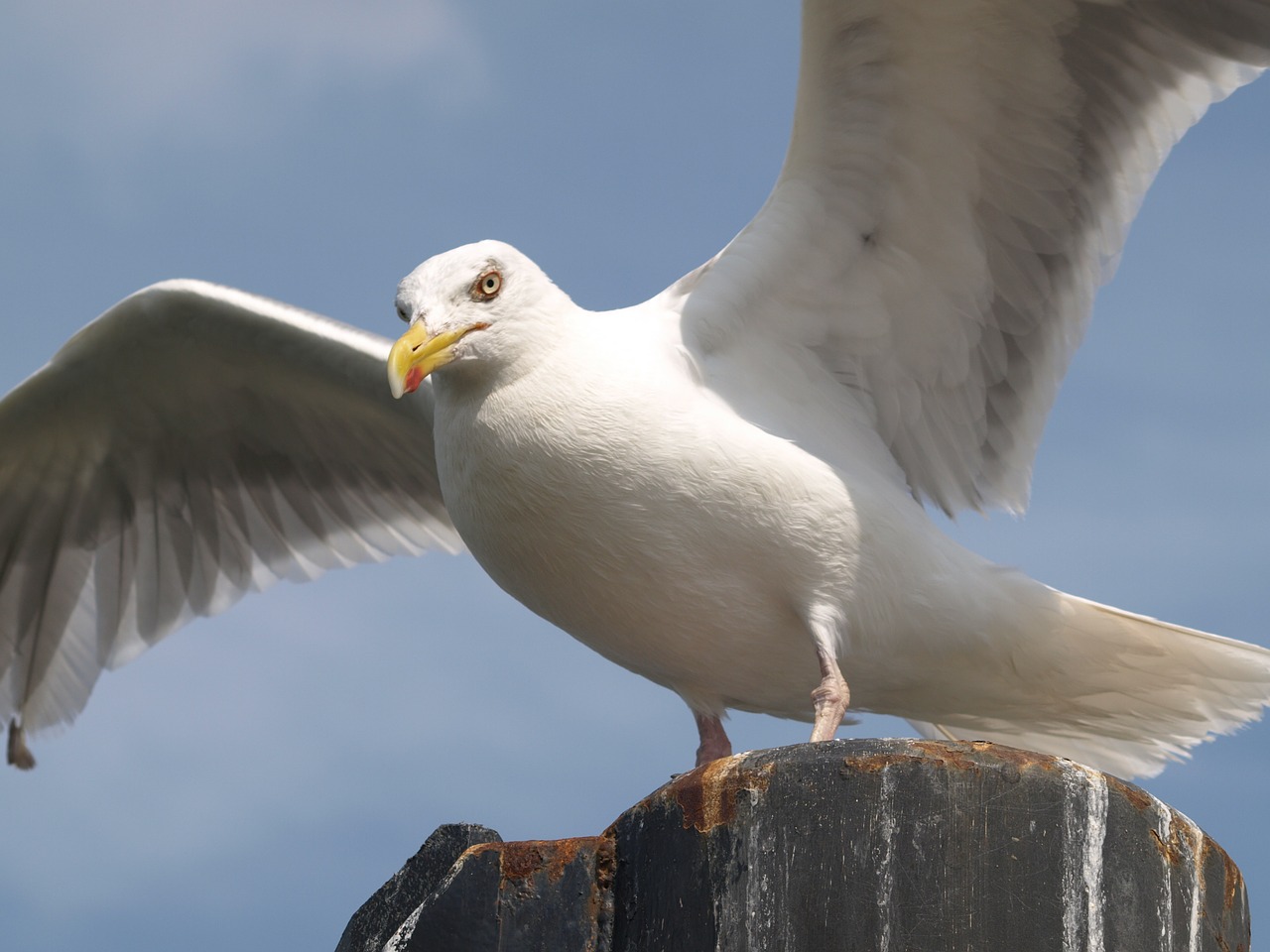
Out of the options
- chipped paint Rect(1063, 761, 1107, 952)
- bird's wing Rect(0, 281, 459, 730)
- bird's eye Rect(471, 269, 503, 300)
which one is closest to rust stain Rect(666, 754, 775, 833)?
chipped paint Rect(1063, 761, 1107, 952)

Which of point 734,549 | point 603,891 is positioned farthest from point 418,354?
point 603,891

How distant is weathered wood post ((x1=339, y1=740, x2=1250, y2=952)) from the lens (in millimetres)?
3730

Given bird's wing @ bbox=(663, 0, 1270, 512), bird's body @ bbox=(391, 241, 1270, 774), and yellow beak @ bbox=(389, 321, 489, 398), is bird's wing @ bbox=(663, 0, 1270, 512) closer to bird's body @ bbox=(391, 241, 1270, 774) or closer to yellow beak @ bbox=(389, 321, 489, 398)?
bird's body @ bbox=(391, 241, 1270, 774)

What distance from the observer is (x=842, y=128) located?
613 centimetres

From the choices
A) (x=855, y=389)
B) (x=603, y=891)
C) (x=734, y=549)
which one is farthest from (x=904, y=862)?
(x=855, y=389)

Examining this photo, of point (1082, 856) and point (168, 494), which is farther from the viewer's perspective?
point (168, 494)

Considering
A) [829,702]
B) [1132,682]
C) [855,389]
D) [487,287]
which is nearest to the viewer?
[829,702]

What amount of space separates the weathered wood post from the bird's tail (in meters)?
2.14

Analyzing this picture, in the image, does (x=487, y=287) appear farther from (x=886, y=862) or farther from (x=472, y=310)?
(x=886, y=862)

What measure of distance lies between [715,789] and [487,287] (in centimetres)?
229

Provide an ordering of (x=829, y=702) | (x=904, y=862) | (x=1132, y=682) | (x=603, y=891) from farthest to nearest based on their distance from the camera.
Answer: (x=1132, y=682), (x=829, y=702), (x=603, y=891), (x=904, y=862)

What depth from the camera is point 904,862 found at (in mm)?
3750

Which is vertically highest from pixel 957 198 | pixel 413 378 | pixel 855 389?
pixel 957 198

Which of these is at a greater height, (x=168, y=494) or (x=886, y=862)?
(x=168, y=494)
